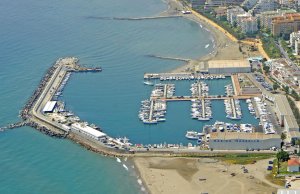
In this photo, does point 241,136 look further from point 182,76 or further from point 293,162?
point 182,76

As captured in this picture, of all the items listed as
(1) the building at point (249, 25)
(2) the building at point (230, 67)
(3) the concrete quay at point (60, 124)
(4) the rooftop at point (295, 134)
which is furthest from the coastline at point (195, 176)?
(1) the building at point (249, 25)

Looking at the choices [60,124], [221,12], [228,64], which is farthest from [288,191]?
[221,12]

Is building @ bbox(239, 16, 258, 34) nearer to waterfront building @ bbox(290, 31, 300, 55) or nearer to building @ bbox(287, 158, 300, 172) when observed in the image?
waterfront building @ bbox(290, 31, 300, 55)

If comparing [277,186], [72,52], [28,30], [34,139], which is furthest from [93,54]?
[277,186]

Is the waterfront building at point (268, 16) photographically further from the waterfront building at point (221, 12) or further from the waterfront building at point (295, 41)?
the waterfront building at point (295, 41)

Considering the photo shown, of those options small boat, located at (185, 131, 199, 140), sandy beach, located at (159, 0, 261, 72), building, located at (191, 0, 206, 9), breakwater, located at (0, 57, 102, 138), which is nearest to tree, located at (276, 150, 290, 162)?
small boat, located at (185, 131, 199, 140)

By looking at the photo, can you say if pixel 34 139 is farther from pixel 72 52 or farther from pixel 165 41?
pixel 165 41
